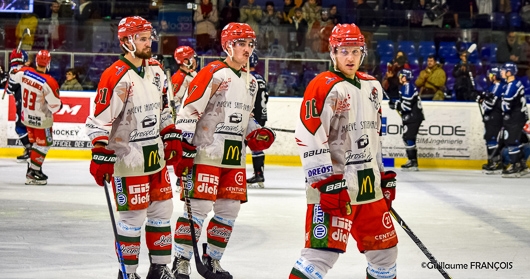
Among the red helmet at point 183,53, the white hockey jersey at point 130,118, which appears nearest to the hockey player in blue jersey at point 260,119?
the red helmet at point 183,53

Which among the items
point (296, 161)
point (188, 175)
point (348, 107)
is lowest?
point (296, 161)

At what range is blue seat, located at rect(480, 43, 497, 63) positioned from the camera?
14.9 m

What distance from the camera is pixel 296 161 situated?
1361 centimetres

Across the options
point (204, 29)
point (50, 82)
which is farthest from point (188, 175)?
point (204, 29)

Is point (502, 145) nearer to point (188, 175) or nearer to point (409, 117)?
point (409, 117)

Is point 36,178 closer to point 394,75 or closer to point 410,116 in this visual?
point 410,116

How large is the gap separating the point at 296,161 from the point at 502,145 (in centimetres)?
290

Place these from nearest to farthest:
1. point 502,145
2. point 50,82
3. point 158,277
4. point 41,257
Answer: point 158,277 < point 41,257 < point 50,82 < point 502,145

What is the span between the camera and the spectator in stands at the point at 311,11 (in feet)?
50.0

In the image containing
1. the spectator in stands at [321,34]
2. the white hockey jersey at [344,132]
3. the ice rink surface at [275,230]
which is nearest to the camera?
the white hockey jersey at [344,132]

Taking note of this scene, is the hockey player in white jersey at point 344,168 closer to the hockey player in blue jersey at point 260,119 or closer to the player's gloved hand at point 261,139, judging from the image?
the player's gloved hand at point 261,139

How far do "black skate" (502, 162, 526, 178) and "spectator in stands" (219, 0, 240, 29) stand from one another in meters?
5.03

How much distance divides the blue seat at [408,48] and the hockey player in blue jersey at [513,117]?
8.26 ft

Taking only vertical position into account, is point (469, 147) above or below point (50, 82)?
below
